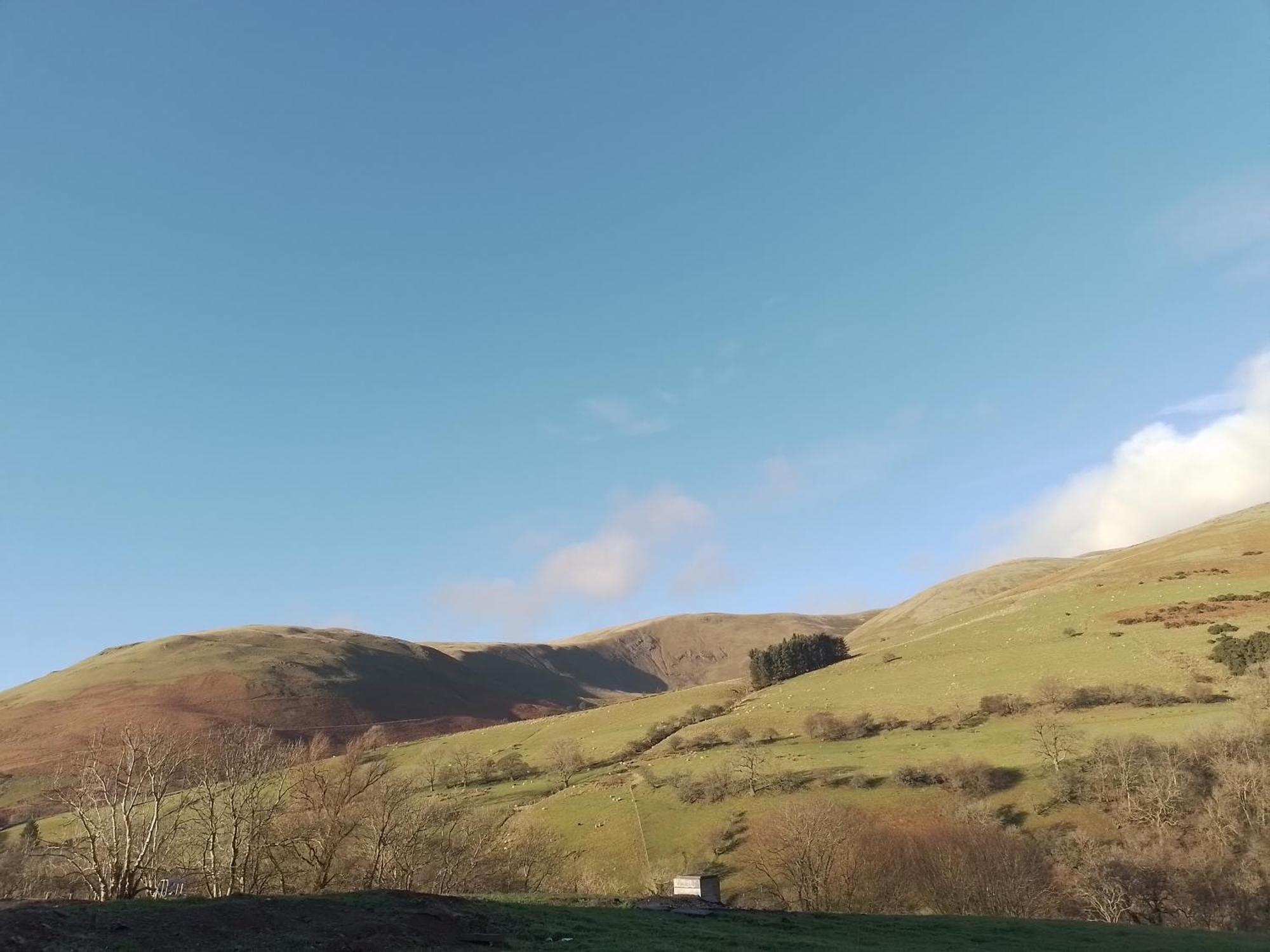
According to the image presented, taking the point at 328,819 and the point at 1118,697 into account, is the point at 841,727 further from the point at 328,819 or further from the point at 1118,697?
the point at 328,819

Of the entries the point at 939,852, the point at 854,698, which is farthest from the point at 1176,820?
the point at 854,698

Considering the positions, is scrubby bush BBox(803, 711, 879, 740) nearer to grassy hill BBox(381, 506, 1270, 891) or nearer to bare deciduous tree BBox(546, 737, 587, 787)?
grassy hill BBox(381, 506, 1270, 891)

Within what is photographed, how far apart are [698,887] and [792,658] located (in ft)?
324

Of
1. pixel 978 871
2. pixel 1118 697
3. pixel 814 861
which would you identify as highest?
pixel 1118 697

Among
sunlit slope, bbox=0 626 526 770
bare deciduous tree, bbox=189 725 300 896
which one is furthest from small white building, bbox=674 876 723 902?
sunlit slope, bbox=0 626 526 770

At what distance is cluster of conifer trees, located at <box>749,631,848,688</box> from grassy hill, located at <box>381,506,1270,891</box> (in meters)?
8.52

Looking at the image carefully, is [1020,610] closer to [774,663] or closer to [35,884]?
[774,663]

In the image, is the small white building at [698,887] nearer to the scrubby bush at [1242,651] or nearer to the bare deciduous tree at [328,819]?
the bare deciduous tree at [328,819]

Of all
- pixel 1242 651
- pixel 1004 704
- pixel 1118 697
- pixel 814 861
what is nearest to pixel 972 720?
pixel 1004 704

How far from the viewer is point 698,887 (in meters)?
40.2

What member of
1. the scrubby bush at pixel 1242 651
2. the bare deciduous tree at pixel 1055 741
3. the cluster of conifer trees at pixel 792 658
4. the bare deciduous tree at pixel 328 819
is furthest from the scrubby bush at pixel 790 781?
the cluster of conifer trees at pixel 792 658

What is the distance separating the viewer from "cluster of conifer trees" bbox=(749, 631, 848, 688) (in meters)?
132

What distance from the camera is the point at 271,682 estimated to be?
587ft

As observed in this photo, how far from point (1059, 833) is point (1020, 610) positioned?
2649 inches
